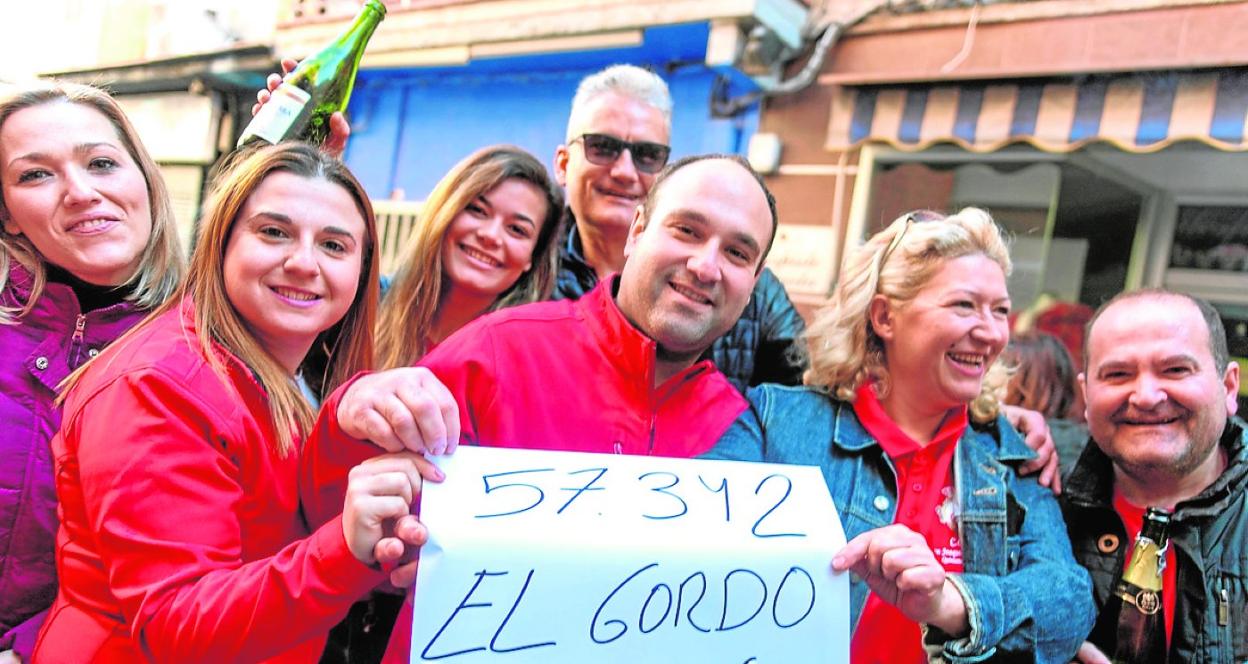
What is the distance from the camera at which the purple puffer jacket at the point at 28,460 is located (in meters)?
1.51

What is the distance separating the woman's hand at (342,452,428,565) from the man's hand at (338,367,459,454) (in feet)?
0.14

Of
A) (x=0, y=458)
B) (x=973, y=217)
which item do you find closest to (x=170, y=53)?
(x=0, y=458)

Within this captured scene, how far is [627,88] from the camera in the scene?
2621 mm

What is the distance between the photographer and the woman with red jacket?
114 cm

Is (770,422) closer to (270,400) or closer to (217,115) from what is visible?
(270,400)

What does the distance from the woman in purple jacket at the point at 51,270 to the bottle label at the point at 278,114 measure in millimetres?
287

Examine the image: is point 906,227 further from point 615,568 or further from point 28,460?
point 28,460

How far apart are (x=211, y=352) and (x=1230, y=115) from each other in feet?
17.2

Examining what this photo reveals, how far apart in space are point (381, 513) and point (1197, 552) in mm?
1810

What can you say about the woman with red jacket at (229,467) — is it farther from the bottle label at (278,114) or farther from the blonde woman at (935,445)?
the blonde woman at (935,445)

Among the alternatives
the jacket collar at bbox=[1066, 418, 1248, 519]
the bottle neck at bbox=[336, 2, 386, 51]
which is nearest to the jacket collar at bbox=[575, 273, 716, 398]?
the jacket collar at bbox=[1066, 418, 1248, 519]

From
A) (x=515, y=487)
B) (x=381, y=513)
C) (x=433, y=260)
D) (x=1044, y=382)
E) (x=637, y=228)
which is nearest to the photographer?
(x=381, y=513)

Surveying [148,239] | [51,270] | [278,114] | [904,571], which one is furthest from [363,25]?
[904,571]

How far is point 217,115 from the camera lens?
9.52 meters
